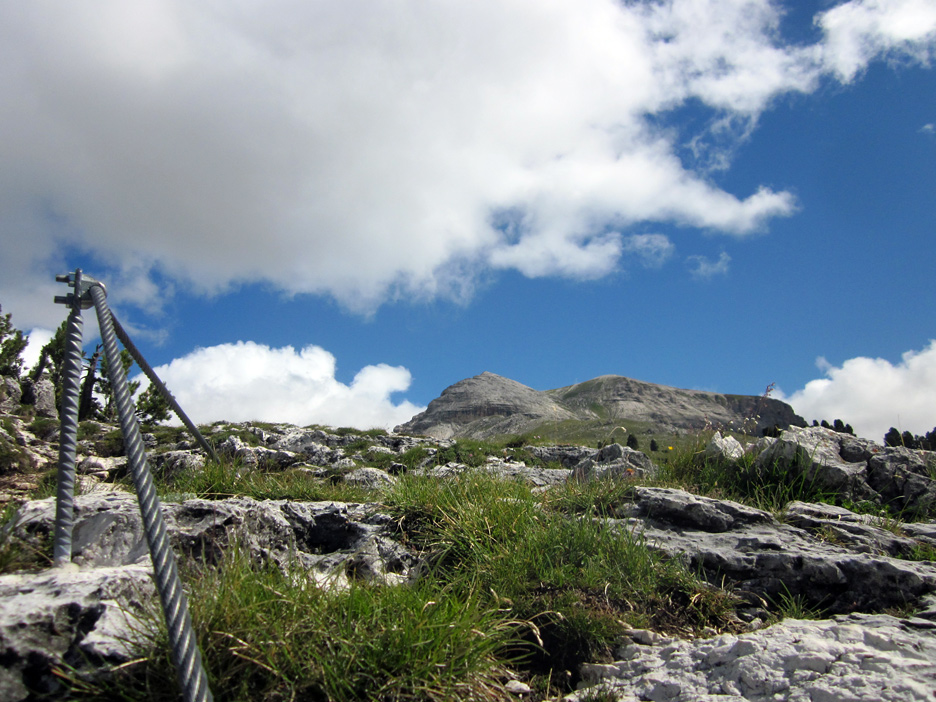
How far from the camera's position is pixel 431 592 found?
3.70 metres

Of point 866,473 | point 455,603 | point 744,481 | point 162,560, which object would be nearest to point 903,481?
point 866,473

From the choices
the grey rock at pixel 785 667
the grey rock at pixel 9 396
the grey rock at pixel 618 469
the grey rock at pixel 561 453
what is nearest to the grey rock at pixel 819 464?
the grey rock at pixel 618 469

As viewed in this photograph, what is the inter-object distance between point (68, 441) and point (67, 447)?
35mm

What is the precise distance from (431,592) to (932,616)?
3.77m

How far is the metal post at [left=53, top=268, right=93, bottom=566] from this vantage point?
10.5 ft

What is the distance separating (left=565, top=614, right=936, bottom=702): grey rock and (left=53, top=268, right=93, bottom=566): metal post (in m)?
3.29

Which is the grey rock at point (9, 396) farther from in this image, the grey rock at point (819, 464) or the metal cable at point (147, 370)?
the grey rock at point (819, 464)

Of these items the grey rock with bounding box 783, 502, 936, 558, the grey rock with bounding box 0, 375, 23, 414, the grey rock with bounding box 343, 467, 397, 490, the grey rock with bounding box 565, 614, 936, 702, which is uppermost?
the grey rock with bounding box 0, 375, 23, 414

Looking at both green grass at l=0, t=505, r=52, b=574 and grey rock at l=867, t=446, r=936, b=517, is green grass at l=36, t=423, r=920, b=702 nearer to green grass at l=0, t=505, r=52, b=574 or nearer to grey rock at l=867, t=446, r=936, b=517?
green grass at l=0, t=505, r=52, b=574

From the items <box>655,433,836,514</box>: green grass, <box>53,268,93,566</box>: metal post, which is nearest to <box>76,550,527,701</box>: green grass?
<box>53,268,93,566</box>: metal post

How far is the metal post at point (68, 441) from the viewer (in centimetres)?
319

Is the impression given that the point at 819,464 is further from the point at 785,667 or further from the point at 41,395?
the point at 41,395

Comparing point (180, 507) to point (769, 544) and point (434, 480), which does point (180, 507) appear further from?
point (769, 544)

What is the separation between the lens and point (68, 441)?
321 centimetres
